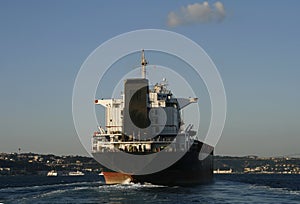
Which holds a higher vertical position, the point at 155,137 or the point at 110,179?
the point at 155,137

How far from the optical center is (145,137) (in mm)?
62469

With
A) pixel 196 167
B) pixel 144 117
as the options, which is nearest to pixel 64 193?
pixel 144 117

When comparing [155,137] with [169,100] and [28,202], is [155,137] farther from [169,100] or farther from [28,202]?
[28,202]

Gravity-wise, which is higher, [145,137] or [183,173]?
[145,137]

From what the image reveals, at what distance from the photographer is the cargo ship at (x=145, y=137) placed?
58.4 meters

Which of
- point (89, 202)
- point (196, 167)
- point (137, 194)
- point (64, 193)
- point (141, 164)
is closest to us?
point (89, 202)

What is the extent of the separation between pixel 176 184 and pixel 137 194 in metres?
13.6

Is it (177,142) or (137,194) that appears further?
(177,142)

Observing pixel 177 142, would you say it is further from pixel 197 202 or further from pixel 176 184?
pixel 197 202

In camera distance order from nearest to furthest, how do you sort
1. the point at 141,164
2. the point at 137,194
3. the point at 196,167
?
the point at 137,194, the point at 141,164, the point at 196,167

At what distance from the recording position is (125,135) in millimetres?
62906

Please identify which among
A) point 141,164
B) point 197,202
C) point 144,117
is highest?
point 144,117

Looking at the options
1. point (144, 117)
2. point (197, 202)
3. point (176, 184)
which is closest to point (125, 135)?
point (144, 117)

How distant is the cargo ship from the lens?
5844 cm
